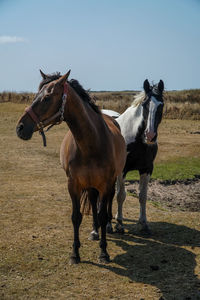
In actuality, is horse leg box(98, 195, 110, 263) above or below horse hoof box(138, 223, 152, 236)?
above

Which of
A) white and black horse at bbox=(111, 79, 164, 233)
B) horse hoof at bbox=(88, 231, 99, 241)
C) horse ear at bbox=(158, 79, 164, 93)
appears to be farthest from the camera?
white and black horse at bbox=(111, 79, 164, 233)

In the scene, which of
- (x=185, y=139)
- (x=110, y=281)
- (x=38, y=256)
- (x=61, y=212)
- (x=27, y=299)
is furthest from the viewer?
(x=185, y=139)

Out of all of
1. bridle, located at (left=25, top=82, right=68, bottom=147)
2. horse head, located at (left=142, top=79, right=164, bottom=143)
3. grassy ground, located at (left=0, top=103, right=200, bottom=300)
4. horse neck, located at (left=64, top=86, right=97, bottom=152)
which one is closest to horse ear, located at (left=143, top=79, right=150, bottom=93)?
horse head, located at (left=142, top=79, right=164, bottom=143)

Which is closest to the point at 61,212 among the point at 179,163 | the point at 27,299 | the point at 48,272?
the point at 48,272

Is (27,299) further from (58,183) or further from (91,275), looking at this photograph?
(58,183)

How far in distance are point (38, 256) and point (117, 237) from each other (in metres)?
1.56

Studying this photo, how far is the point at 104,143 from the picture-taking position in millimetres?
4977

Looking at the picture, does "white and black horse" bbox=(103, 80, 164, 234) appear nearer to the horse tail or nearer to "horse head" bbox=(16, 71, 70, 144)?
the horse tail

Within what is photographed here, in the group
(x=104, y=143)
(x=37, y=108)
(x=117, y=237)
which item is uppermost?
(x=37, y=108)

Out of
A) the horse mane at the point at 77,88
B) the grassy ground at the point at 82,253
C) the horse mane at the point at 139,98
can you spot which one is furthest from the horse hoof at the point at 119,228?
the horse mane at the point at 77,88

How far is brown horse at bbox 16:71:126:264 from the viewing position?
439 cm

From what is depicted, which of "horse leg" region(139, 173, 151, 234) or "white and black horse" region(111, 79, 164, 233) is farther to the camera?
"horse leg" region(139, 173, 151, 234)

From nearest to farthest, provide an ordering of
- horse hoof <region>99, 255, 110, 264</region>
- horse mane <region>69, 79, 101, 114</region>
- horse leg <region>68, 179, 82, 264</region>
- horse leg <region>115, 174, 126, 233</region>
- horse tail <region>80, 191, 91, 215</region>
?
1. horse mane <region>69, 79, 101, 114</region>
2. horse leg <region>68, 179, 82, 264</region>
3. horse hoof <region>99, 255, 110, 264</region>
4. horse tail <region>80, 191, 91, 215</region>
5. horse leg <region>115, 174, 126, 233</region>

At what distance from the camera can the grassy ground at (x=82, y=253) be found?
4.36 meters
